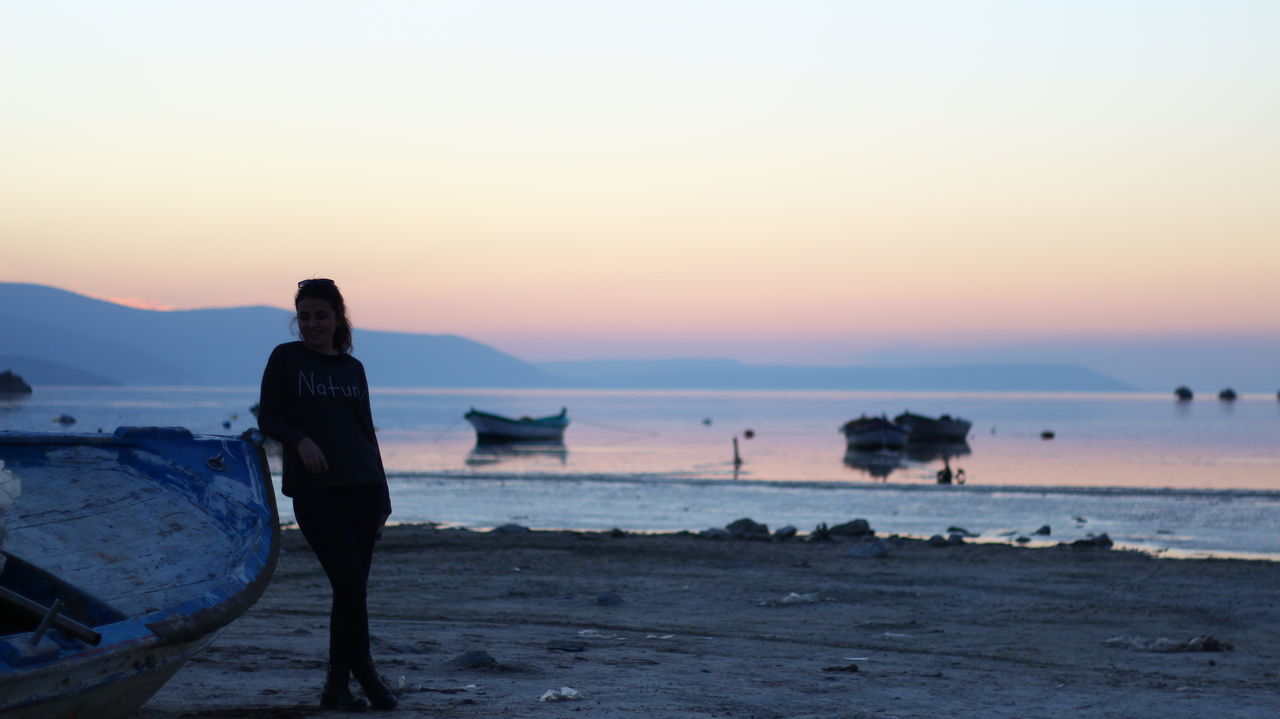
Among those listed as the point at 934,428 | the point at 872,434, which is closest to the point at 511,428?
the point at 872,434

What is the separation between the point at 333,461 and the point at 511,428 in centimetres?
5994

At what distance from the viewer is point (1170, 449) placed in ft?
189

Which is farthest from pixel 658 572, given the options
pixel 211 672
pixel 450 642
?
pixel 211 672

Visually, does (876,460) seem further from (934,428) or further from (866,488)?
(866,488)

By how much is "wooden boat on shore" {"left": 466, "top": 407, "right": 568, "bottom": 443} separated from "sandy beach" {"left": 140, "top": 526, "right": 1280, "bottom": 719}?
47919 millimetres

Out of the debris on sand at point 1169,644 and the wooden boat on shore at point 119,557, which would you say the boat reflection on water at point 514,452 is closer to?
the debris on sand at point 1169,644

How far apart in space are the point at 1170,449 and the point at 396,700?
5892cm

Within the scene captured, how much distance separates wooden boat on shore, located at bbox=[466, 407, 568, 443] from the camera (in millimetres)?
63125

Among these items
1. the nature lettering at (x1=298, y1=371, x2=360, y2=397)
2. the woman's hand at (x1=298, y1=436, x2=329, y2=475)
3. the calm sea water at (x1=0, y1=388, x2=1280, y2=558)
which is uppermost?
the nature lettering at (x1=298, y1=371, x2=360, y2=397)

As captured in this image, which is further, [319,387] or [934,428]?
[934,428]

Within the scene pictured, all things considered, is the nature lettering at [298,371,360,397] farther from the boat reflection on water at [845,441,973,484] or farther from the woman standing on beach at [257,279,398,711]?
the boat reflection on water at [845,441,973,484]

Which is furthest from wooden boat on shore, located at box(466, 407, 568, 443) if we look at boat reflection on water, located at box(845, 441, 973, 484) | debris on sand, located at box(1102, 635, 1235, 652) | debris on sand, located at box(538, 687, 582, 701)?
debris on sand, located at box(538, 687, 582, 701)

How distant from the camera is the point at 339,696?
18.0 feet

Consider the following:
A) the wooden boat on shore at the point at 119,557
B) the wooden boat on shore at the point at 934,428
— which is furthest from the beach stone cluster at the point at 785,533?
the wooden boat on shore at the point at 934,428
